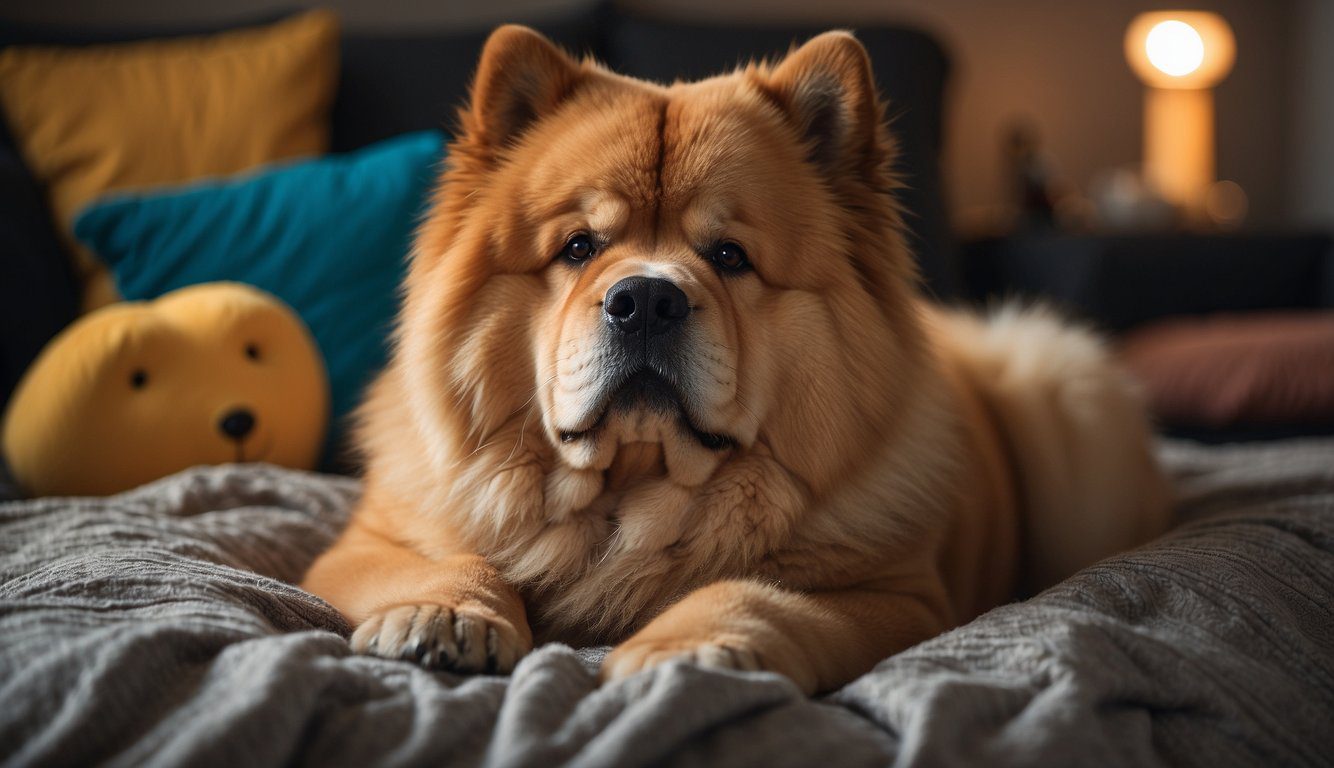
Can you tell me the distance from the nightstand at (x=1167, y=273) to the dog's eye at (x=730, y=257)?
7.24 ft

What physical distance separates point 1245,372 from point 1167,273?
748 mm

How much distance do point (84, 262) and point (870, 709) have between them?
7.01ft

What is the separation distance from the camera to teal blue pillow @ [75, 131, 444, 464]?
217 centimetres

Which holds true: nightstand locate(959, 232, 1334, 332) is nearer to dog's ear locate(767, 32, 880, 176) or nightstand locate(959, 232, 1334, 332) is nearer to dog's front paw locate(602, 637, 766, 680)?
dog's ear locate(767, 32, 880, 176)

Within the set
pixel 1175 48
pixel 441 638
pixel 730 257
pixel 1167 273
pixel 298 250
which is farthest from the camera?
pixel 1175 48

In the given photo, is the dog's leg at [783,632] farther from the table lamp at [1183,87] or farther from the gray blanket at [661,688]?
the table lamp at [1183,87]

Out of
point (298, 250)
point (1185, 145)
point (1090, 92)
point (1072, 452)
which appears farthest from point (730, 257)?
point (1090, 92)

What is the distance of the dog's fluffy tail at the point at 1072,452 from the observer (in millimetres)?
1771

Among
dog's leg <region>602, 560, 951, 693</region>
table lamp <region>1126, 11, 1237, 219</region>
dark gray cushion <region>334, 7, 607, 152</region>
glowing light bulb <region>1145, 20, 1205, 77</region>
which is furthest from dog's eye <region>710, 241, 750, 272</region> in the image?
glowing light bulb <region>1145, 20, 1205, 77</region>

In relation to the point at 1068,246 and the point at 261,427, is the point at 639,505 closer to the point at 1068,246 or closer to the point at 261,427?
the point at 261,427

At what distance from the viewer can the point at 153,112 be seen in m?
2.47

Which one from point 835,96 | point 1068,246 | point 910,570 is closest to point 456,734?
point 910,570

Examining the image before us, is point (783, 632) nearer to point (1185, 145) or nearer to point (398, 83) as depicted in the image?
point (398, 83)

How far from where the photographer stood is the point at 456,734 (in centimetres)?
86
